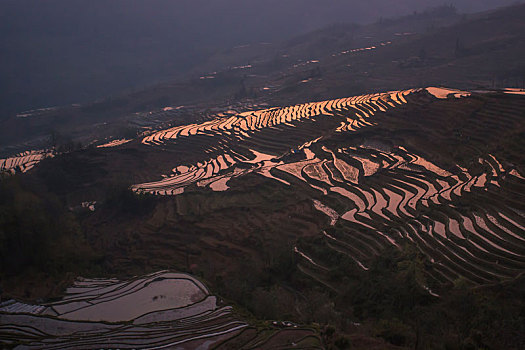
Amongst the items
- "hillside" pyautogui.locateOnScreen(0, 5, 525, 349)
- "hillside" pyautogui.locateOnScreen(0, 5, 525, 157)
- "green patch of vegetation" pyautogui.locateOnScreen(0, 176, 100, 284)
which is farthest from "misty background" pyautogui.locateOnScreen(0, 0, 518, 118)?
"green patch of vegetation" pyautogui.locateOnScreen(0, 176, 100, 284)

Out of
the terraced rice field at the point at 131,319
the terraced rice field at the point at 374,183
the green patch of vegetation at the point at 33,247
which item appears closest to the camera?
the terraced rice field at the point at 131,319

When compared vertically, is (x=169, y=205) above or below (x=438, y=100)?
below

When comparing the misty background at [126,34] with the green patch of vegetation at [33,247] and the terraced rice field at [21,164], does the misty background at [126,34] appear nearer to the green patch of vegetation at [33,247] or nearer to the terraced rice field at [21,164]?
the terraced rice field at [21,164]

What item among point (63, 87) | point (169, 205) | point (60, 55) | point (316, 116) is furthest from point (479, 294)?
point (60, 55)

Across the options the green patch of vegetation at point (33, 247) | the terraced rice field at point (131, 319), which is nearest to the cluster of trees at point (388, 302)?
the terraced rice field at point (131, 319)

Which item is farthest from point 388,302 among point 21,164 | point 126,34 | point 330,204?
point 126,34

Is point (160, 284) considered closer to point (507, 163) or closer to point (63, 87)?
point (507, 163)
